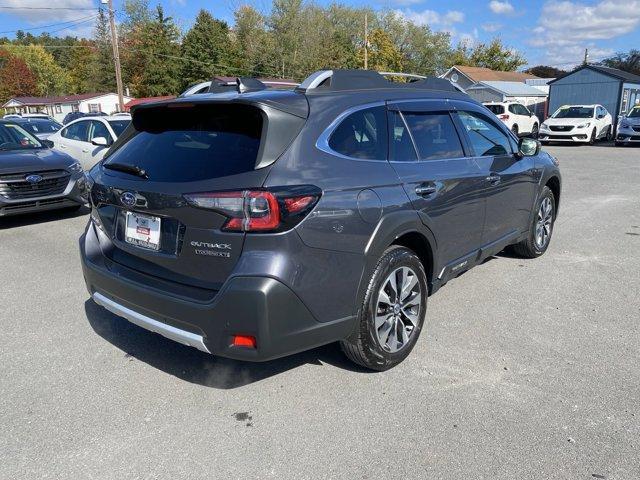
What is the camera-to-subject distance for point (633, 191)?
10438 mm

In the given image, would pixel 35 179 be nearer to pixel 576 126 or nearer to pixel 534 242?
pixel 534 242

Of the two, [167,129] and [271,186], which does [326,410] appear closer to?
[271,186]

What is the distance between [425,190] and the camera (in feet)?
11.6

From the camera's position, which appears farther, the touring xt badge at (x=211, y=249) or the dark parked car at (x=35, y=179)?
the dark parked car at (x=35, y=179)

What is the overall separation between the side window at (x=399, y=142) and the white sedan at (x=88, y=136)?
25.3ft

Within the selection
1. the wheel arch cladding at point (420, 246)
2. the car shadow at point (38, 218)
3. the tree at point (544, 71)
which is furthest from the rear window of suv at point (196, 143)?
the tree at point (544, 71)

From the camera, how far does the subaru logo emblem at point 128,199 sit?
10.1 feet

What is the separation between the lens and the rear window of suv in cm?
282

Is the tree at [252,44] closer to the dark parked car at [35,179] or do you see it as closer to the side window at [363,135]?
the dark parked car at [35,179]

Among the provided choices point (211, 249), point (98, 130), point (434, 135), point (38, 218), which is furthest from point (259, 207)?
point (98, 130)

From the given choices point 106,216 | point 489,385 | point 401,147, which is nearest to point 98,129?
point 106,216

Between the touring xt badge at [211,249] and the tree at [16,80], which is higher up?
the tree at [16,80]

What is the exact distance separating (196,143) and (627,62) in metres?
95.8

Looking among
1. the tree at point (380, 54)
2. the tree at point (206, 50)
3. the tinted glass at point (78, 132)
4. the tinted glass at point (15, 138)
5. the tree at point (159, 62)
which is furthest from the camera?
the tree at point (159, 62)
